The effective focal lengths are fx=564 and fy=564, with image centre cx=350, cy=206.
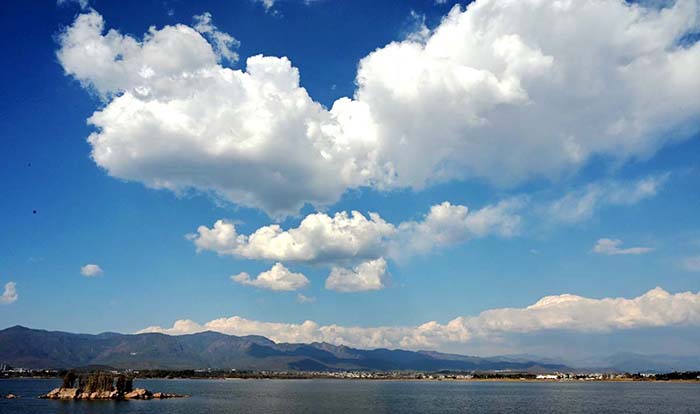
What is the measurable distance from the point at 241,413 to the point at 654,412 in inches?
3374

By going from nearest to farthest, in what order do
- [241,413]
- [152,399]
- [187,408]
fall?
[241,413] → [187,408] → [152,399]

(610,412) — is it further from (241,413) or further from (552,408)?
(241,413)

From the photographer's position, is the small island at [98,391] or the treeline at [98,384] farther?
the treeline at [98,384]

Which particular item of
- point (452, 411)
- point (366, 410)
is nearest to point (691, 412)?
point (452, 411)

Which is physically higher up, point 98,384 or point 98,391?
point 98,384

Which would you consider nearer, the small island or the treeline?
the small island

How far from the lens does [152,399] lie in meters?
156

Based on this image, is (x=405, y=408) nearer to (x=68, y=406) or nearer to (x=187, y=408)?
(x=187, y=408)

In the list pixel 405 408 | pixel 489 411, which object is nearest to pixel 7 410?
pixel 405 408

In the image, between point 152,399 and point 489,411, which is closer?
point 489,411

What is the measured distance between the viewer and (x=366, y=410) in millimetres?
119438

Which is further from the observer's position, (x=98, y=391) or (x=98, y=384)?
(x=98, y=384)

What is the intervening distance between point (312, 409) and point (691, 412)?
257ft

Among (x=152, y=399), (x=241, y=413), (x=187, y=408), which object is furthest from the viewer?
(x=152, y=399)
